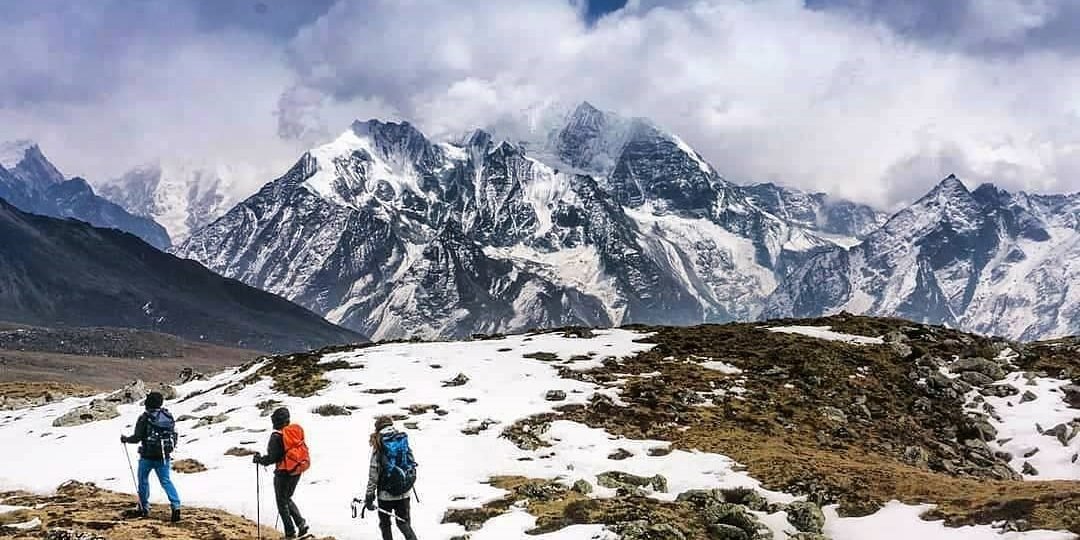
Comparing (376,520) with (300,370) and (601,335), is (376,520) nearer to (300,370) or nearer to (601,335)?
(300,370)

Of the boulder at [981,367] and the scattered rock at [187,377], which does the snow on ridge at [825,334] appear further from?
the scattered rock at [187,377]

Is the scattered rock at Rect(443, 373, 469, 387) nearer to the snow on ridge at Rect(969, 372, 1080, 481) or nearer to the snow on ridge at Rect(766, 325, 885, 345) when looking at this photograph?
the snow on ridge at Rect(766, 325, 885, 345)

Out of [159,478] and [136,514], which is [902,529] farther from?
[136,514]

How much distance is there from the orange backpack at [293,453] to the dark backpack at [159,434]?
13.1 feet

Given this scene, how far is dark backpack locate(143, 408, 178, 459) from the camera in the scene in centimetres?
2112

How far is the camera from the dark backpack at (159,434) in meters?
21.1

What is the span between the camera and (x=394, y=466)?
60.4ft

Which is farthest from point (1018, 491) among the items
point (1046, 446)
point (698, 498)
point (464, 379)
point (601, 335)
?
point (601, 335)

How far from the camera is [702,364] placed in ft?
147

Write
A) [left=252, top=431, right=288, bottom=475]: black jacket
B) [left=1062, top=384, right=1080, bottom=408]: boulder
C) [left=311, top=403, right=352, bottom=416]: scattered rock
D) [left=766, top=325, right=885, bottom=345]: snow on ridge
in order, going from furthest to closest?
[left=766, top=325, right=885, bottom=345]: snow on ridge < [left=1062, top=384, right=1080, bottom=408]: boulder < [left=311, top=403, right=352, bottom=416]: scattered rock < [left=252, top=431, right=288, bottom=475]: black jacket

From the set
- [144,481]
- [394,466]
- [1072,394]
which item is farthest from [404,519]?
[1072,394]

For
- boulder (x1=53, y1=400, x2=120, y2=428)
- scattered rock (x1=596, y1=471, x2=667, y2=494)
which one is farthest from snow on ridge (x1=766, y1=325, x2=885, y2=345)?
boulder (x1=53, y1=400, x2=120, y2=428)

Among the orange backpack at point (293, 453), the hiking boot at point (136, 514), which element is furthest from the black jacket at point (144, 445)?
the orange backpack at point (293, 453)

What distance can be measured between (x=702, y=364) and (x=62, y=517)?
1299 inches
